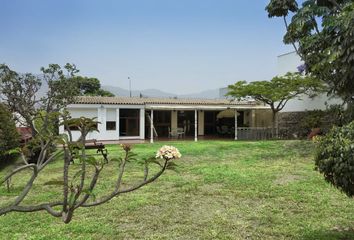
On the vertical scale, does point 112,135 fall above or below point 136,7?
below

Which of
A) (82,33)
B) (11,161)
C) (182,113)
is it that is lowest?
(11,161)

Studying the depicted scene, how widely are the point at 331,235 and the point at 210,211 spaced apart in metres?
2.32

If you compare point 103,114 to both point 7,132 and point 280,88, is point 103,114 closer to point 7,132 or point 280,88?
point 7,132

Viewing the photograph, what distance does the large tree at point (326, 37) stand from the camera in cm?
1203

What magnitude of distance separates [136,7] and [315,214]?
9758 millimetres

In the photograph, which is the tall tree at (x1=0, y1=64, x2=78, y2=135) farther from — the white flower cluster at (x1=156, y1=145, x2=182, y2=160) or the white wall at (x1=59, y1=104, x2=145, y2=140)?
the white flower cluster at (x1=156, y1=145, x2=182, y2=160)

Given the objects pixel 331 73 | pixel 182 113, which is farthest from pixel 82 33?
pixel 182 113

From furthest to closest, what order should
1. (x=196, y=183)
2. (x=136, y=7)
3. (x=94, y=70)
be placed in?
(x=94, y=70) < (x=136, y=7) < (x=196, y=183)

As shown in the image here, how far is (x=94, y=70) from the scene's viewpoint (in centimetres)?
5181

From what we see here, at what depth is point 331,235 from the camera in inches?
231

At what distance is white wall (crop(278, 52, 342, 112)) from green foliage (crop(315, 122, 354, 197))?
902 inches

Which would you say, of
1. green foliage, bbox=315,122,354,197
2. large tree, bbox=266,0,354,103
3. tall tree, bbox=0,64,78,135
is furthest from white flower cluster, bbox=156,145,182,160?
tall tree, bbox=0,64,78,135

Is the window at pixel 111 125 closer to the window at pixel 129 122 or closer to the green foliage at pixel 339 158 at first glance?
→ the window at pixel 129 122

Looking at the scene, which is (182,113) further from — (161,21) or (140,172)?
(140,172)
